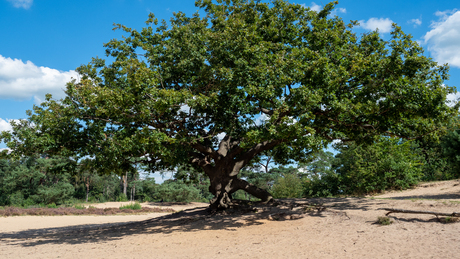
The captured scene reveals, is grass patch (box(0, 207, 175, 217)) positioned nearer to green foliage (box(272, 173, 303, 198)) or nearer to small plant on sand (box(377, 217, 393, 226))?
green foliage (box(272, 173, 303, 198))

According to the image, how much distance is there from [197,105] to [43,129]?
5.99 m

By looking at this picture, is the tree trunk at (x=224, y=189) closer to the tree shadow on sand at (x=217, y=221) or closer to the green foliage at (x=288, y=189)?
the tree shadow on sand at (x=217, y=221)

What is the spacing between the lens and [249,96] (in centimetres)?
1095

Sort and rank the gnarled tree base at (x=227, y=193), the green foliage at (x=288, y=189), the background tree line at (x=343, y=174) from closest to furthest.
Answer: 1. the gnarled tree base at (x=227, y=193)
2. the background tree line at (x=343, y=174)
3. the green foliage at (x=288, y=189)

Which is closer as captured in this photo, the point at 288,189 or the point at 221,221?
the point at 221,221

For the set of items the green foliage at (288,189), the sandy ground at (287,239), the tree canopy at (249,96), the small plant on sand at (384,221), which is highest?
→ the tree canopy at (249,96)

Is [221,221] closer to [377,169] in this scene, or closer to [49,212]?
[377,169]

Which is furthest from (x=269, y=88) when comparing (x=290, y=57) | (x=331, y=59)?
(x=331, y=59)

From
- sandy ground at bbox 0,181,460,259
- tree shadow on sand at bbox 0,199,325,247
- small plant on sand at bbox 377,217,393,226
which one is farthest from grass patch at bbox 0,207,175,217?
small plant on sand at bbox 377,217,393,226

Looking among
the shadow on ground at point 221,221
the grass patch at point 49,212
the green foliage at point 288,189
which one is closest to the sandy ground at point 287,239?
the shadow on ground at point 221,221

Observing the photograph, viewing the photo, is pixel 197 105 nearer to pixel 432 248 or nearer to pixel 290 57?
pixel 290 57

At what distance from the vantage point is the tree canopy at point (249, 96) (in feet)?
31.7

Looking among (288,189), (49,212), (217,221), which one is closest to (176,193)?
(49,212)

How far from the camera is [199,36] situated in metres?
12.8
